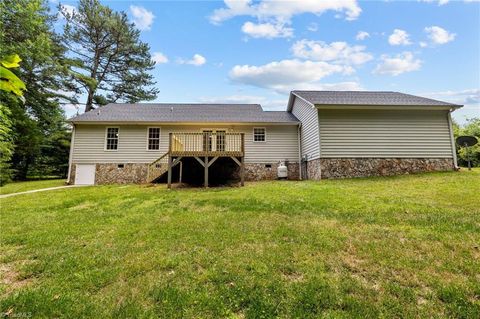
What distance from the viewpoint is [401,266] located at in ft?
10.3

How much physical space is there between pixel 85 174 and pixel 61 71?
976 centimetres

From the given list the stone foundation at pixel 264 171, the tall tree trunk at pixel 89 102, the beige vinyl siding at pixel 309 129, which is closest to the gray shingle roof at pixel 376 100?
the beige vinyl siding at pixel 309 129

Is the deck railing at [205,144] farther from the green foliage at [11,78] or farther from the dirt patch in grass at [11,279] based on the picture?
the green foliage at [11,78]

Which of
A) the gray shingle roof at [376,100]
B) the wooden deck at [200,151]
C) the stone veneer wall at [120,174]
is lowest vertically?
the stone veneer wall at [120,174]

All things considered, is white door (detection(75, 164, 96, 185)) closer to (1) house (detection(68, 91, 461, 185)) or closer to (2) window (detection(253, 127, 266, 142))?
(1) house (detection(68, 91, 461, 185))

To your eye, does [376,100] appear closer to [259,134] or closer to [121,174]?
[259,134]

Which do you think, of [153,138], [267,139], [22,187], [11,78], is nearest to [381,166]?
[267,139]

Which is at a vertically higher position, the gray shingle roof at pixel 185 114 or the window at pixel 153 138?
the gray shingle roof at pixel 185 114

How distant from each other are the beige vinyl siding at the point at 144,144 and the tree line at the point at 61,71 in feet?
14.8

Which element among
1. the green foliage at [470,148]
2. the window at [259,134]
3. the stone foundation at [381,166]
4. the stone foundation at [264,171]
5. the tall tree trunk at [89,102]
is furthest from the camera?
the tall tree trunk at [89,102]

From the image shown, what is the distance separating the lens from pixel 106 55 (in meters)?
22.9

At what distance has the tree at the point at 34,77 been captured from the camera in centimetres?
1509

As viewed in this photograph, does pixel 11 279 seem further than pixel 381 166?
No

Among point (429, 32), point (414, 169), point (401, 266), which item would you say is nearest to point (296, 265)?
point (401, 266)
